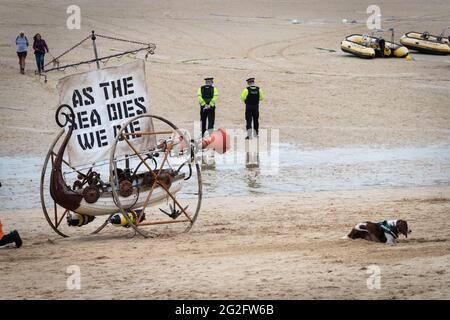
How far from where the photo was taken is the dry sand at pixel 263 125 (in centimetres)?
1132

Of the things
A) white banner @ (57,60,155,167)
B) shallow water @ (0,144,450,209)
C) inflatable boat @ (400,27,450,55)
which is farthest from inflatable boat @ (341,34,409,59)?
white banner @ (57,60,155,167)

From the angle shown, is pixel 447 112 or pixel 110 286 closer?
pixel 110 286

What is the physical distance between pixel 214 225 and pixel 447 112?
43.4ft

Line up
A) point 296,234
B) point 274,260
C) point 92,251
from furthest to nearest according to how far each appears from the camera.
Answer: point 296,234
point 92,251
point 274,260

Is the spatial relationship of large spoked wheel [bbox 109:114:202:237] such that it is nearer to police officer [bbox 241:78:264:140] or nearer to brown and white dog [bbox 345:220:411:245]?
brown and white dog [bbox 345:220:411:245]

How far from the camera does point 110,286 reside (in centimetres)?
1114

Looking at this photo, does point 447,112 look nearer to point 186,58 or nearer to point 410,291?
point 186,58

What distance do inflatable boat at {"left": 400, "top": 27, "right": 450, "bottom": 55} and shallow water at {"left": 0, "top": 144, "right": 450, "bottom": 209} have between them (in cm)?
1420

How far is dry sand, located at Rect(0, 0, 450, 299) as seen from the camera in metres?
11.3

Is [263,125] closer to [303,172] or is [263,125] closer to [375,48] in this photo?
[303,172]

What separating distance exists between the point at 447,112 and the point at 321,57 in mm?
9491
